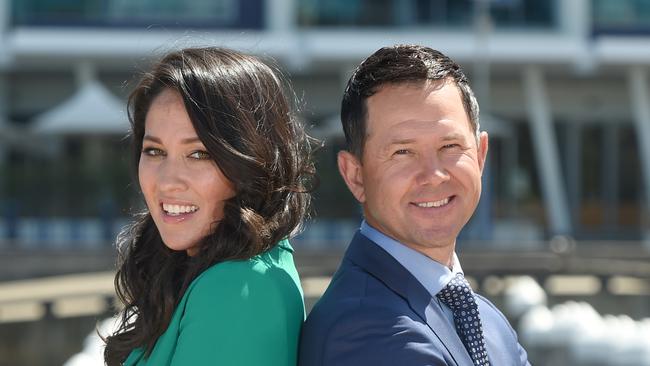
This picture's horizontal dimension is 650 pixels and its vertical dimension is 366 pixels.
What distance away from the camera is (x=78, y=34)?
22.0 meters

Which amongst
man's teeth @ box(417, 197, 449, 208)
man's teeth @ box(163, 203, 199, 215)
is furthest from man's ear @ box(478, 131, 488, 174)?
man's teeth @ box(163, 203, 199, 215)

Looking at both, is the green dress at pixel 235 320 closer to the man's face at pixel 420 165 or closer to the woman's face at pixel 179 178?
the woman's face at pixel 179 178

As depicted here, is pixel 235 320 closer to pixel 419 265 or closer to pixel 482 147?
pixel 419 265

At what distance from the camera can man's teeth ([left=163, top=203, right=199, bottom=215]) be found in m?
2.09

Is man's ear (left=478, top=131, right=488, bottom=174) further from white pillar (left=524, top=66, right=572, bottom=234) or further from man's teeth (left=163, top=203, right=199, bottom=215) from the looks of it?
white pillar (left=524, top=66, right=572, bottom=234)

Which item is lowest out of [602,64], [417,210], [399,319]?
[602,64]

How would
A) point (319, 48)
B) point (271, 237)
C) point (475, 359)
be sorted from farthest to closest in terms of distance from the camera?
point (319, 48), point (271, 237), point (475, 359)

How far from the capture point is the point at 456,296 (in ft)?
6.61

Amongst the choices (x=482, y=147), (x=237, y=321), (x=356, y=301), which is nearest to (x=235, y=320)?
(x=237, y=321)

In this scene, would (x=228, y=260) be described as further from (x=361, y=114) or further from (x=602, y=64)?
(x=602, y=64)

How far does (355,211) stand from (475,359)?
18.3m

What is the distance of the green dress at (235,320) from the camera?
184 cm

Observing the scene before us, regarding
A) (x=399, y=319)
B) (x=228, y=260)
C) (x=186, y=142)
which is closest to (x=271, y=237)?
(x=228, y=260)

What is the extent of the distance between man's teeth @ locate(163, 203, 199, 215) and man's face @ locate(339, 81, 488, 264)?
37 cm
